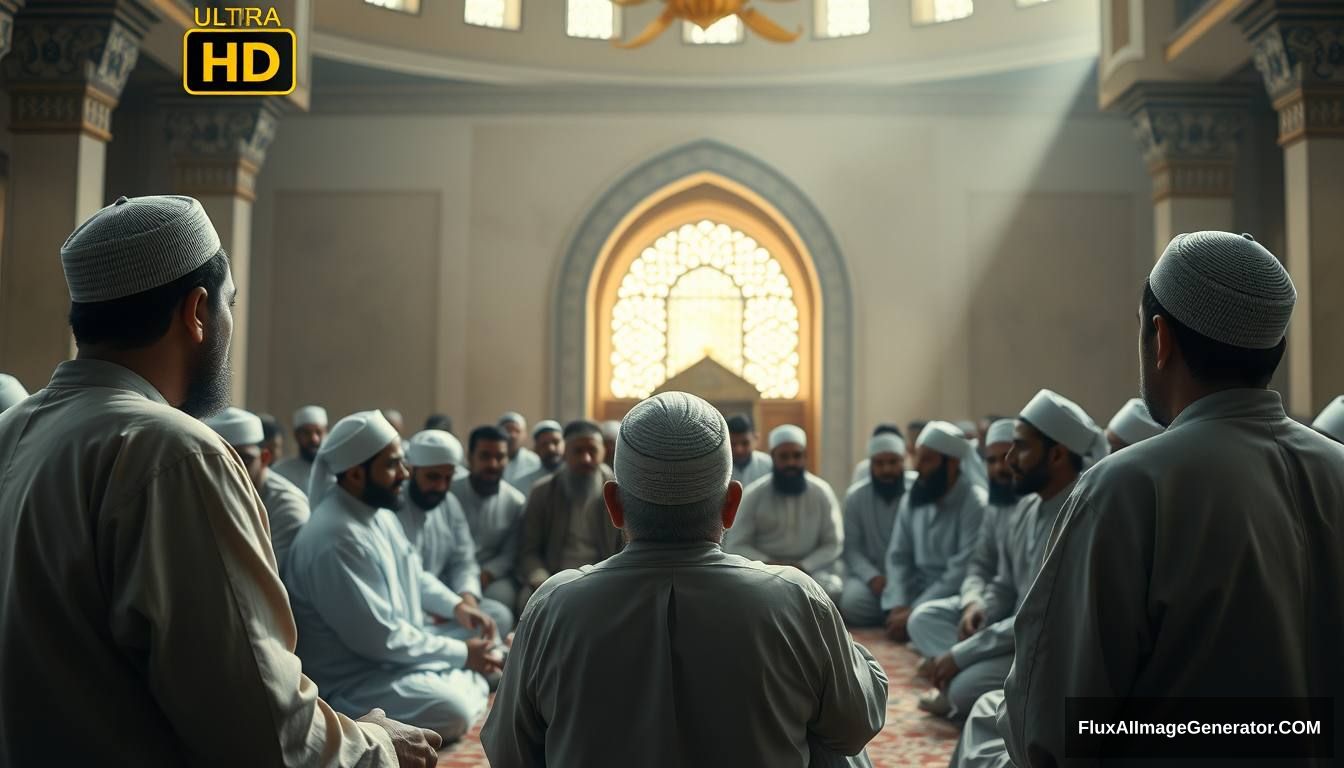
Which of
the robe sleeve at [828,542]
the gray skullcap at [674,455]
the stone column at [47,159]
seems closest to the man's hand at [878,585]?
the robe sleeve at [828,542]

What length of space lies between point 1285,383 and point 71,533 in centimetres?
956

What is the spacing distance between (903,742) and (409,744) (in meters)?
2.84

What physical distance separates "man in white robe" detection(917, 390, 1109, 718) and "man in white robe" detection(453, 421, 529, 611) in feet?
8.58

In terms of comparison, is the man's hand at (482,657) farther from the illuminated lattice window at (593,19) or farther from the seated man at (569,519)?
the illuminated lattice window at (593,19)

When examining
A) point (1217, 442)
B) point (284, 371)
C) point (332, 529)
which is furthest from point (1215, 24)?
point (284, 371)

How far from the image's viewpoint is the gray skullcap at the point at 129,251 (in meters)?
1.47

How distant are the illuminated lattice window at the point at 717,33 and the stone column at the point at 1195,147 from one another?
4036 mm

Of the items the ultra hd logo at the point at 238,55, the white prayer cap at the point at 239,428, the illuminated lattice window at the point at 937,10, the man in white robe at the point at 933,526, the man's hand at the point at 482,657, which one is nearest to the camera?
the man's hand at the point at 482,657

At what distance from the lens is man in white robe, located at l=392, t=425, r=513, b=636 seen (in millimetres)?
5301

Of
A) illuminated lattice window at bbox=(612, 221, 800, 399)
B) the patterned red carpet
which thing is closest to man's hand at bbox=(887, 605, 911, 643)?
the patterned red carpet

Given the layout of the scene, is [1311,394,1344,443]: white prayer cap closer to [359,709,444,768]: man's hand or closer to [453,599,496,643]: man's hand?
[453,599,496,643]: man's hand

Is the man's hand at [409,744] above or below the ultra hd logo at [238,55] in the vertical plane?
below

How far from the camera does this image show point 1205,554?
58.6 inches

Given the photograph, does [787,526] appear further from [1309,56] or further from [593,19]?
[593,19]
